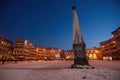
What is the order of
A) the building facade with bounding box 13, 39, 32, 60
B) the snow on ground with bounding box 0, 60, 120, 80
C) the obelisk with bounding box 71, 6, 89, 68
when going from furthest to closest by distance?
the building facade with bounding box 13, 39, 32, 60 < the obelisk with bounding box 71, 6, 89, 68 < the snow on ground with bounding box 0, 60, 120, 80

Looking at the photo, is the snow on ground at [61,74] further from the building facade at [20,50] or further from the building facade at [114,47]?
the building facade at [20,50]

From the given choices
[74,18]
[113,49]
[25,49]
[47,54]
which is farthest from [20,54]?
[74,18]

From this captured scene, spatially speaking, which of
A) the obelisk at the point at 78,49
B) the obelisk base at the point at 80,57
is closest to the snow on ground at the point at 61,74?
the obelisk base at the point at 80,57

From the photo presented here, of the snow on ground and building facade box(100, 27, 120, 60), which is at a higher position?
building facade box(100, 27, 120, 60)

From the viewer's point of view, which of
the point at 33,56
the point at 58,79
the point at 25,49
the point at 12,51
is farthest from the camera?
the point at 33,56

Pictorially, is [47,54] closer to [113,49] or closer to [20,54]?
[20,54]

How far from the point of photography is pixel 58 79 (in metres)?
9.05

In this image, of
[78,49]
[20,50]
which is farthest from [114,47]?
[20,50]

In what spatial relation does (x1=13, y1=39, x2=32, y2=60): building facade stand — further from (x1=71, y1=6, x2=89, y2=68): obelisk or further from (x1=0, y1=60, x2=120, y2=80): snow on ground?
(x1=71, y1=6, x2=89, y2=68): obelisk

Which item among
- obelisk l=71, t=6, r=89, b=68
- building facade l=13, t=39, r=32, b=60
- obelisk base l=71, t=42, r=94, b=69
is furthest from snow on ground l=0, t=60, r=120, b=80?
building facade l=13, t=39, r=32, b=60

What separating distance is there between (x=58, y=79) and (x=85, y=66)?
24.3 feet

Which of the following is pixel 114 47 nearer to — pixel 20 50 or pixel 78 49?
pixel 78 49

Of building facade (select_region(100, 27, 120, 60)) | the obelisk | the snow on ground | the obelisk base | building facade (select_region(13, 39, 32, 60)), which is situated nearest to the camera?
the snow on ground

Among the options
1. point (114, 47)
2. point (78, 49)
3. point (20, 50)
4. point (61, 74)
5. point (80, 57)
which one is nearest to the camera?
point (61, 74)
